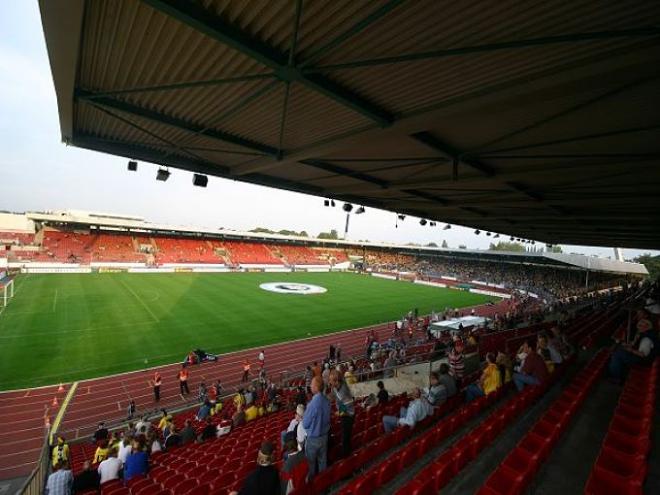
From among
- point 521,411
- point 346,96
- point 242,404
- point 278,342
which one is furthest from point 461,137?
point 278,342

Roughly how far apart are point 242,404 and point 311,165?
7.24 metres

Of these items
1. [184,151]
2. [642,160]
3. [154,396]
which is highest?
[642,160]

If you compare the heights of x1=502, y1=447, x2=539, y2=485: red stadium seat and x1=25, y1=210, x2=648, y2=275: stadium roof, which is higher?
x1=25, y1=210, x2=648, y2=275: stadium roof

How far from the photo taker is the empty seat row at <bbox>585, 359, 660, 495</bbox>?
9.73 feet

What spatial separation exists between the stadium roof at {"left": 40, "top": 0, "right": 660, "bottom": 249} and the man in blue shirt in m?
3.89

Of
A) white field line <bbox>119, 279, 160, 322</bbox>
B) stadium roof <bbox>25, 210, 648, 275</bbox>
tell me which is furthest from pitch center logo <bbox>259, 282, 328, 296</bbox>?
stadium roof <bbox>25, 210, 648, 275</bbox>

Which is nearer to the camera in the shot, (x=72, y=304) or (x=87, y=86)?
(x=87, y=86)

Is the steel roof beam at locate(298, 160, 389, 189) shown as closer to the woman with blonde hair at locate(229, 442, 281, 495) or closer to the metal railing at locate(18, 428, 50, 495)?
the woman with blonde hair at locate(229, 442, 281, 495)

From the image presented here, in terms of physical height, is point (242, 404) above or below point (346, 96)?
below

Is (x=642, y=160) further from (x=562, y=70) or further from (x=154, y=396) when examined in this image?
(x=154, y=396)

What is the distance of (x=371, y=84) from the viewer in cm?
482

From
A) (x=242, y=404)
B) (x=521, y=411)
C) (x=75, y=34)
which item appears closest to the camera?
(x=75, y=34)

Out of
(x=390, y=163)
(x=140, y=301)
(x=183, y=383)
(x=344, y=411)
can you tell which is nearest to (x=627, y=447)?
(x=344, y=411)

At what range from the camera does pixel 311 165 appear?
9.19m
